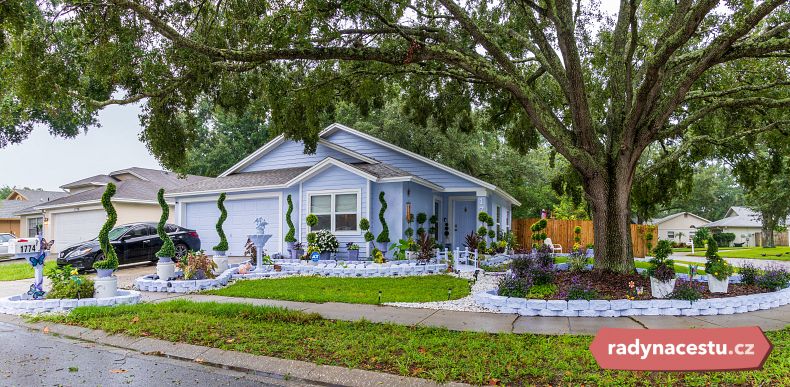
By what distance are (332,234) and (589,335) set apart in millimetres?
10487

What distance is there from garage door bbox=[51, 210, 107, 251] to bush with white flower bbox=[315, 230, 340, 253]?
475 inches

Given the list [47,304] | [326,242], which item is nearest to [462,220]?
[326,242]

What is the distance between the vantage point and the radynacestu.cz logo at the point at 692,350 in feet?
7.94

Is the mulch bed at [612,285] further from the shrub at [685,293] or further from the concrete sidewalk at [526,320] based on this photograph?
the concrete sidewalk at [526,320]

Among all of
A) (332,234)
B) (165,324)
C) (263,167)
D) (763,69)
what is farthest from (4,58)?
(763,69)

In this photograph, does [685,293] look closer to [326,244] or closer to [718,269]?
[718,269]

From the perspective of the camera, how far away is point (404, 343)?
5.77 meters

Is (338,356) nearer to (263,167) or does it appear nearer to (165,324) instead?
(165,324)

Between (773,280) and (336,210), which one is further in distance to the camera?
(336,210)

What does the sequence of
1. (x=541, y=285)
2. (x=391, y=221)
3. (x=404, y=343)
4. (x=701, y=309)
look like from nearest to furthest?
(x=404, y=343) → (x=701, y=309) → (x=541, y=285) → (x=391, y=221)

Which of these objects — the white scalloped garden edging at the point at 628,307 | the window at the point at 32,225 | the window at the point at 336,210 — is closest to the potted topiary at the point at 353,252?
the window at the point at 336,210

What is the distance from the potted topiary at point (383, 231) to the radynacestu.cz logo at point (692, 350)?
1224 centimetres

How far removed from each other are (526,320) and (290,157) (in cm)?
1434

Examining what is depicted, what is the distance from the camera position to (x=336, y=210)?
16109 mm
